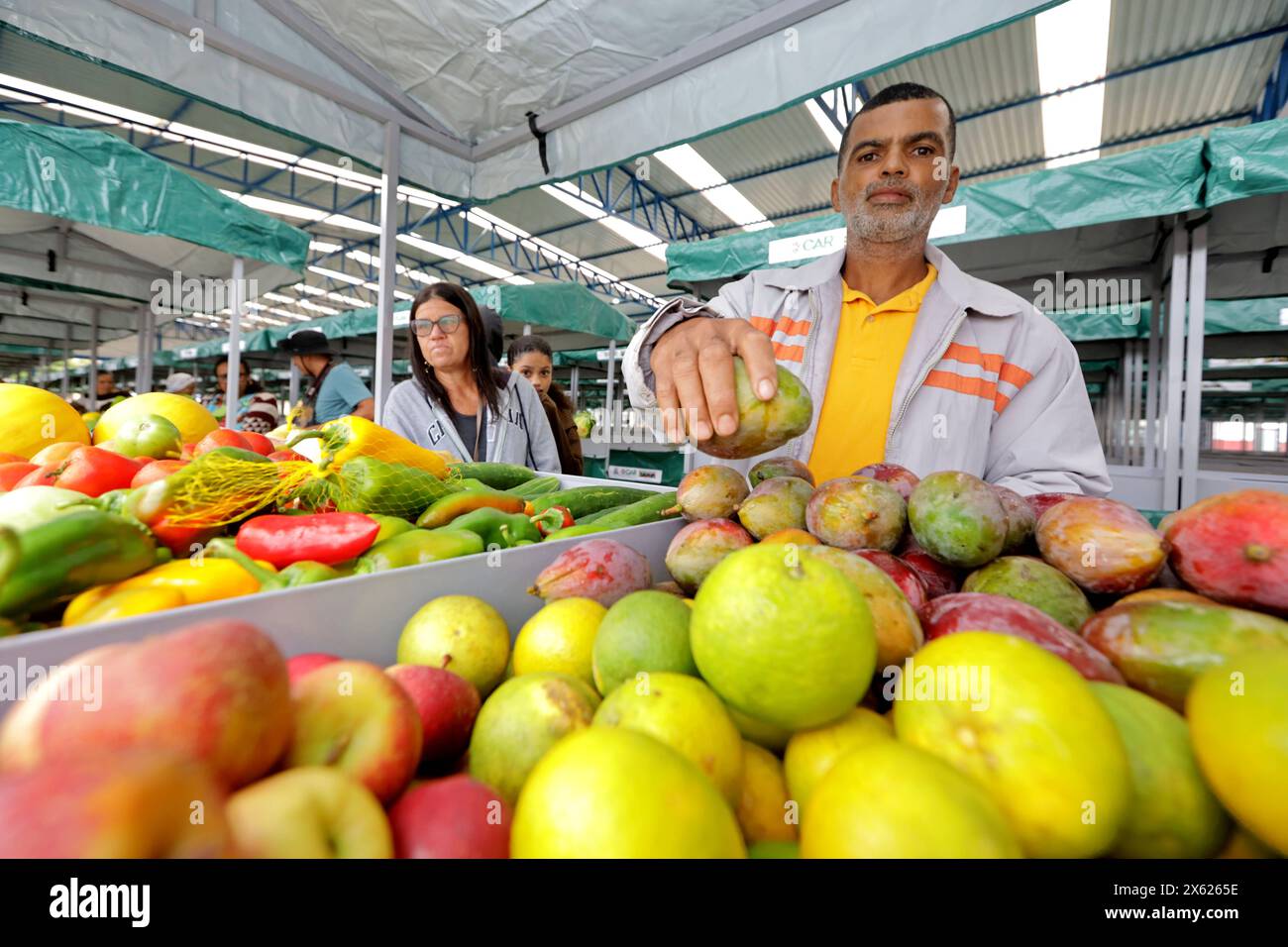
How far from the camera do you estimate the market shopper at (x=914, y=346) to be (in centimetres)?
218

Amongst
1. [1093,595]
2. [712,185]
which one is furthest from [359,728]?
[712,185]

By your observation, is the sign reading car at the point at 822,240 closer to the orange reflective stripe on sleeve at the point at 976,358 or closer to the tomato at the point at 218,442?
the orange reflective stripe on sleeve at the point at 976,358

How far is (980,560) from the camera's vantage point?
3.31 feet

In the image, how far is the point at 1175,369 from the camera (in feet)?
13.9

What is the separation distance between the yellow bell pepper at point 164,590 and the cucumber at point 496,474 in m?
1.19

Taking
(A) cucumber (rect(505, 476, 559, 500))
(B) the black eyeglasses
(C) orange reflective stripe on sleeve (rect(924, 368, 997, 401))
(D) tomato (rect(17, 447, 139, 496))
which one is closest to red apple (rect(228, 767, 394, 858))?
(D) tomato (rect(17, 447, 139, 496))

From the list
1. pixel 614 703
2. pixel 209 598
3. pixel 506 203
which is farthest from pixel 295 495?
pixel 506 203

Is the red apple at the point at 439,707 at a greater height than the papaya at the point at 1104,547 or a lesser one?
lesser

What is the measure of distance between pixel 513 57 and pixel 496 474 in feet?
8.24

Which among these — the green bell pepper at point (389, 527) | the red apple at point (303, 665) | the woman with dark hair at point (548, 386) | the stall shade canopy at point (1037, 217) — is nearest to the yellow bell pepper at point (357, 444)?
the green bell pepper at point (389, 527)

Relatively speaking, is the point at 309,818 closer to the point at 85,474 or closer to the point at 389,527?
the point at 389,527
